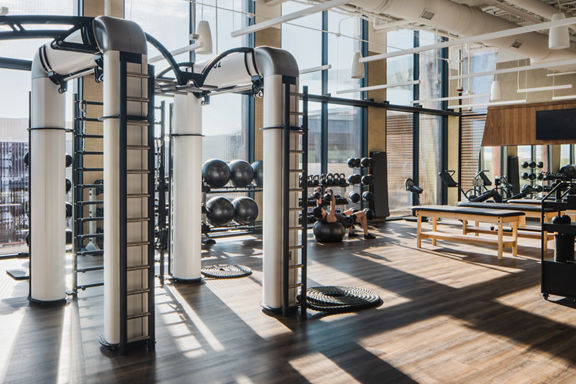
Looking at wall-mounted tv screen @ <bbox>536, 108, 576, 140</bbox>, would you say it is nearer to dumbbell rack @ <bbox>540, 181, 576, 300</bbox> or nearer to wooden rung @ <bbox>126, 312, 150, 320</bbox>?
dumbbell rack @ <bbox>540, 181, 576, 300</bbox>

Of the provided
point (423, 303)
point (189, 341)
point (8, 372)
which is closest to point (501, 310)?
point (423, 303)

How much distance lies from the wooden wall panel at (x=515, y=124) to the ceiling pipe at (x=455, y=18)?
1.05 meters

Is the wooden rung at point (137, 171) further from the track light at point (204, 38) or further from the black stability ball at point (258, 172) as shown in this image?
the black stability ball at point (258, 172)

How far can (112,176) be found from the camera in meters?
3.49

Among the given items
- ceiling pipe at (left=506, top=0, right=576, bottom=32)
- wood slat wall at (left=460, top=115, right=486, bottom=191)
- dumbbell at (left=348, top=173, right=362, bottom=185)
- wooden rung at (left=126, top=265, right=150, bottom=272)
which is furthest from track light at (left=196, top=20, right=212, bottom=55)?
wood slat wall at (left=460, top=115, right=486, bottom=191)

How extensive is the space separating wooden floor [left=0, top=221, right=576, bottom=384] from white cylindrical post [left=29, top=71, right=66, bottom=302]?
263 mm

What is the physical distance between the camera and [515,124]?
10.4m

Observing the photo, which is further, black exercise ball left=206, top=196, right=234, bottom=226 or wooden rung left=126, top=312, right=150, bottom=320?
black exercise ball left=206, top=196, right=234, bottom=226

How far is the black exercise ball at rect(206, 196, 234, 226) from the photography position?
7.32 meters

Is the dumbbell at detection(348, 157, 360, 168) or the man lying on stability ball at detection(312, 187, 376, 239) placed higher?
the dumbbell at detection(348, 157, 360, 168)

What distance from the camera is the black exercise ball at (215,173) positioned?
744cm

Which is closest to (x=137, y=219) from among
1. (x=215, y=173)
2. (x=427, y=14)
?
(x=215, y=173)

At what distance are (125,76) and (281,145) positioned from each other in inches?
55.6

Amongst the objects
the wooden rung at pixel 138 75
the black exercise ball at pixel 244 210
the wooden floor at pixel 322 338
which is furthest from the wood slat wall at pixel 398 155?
the wooden rung at pixel 138 75
